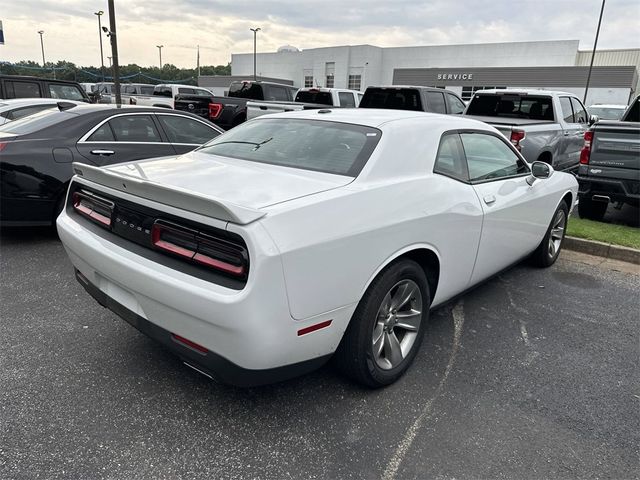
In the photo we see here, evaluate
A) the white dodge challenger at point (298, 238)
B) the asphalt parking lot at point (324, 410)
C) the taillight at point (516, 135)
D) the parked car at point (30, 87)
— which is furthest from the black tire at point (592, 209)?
the parked car at point (30, 87)

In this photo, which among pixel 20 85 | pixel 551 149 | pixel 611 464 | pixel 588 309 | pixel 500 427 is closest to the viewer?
pixel 611 464

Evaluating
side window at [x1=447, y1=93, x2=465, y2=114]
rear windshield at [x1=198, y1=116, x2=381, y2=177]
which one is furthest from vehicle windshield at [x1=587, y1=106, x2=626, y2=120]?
rear windshield at [x1=198, y1=116, x2=381, y2=177]

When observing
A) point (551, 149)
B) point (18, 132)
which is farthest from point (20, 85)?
point (551, 149)

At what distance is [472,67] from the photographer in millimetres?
46688

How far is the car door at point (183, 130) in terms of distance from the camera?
6.36 metres

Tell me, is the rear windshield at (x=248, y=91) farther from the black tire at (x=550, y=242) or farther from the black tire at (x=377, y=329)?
the black tire at (x=377, y=329)

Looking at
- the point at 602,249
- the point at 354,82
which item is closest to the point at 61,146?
the point at 602,249

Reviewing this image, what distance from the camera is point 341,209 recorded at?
242cm

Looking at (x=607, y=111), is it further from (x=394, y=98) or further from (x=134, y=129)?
(x=134, y=129)

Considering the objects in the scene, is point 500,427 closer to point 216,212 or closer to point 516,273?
point 216,212

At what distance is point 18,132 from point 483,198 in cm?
501

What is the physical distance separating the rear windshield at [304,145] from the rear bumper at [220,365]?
3.77 ft

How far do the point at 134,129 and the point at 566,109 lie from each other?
7.82m

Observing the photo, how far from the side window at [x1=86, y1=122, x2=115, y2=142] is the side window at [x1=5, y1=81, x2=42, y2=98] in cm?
784
